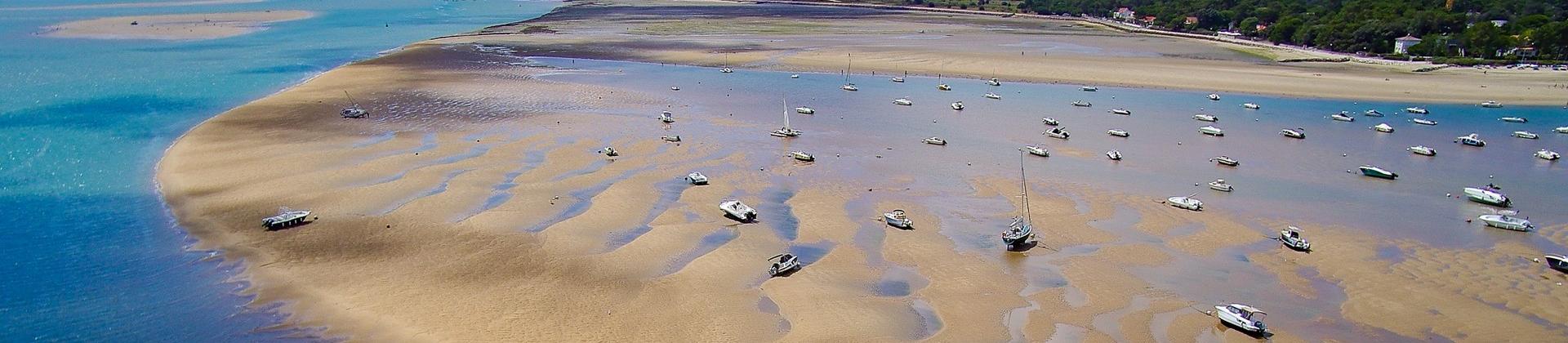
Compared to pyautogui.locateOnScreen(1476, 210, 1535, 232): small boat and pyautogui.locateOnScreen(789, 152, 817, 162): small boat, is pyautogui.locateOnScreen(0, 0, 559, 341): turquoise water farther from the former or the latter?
pyautogui.locateOnScreen(1476, 210, 1535, 232): small boat

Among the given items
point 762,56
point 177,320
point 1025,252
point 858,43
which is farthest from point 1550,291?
point 858,43

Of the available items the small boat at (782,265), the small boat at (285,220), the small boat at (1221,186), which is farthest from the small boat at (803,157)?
the small boat at (285,220)

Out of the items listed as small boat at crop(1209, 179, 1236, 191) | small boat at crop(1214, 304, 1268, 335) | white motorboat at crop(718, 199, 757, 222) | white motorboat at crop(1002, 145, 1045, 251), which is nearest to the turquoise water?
white motorboat at crop(718, 199, 757, 222)

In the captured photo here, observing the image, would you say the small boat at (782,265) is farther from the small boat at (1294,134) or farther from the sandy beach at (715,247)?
the small boat at (1294,134)

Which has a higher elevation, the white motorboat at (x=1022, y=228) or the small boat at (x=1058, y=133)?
the small boat at (x=1058, y=133)

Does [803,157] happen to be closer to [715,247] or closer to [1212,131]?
[715,247]
